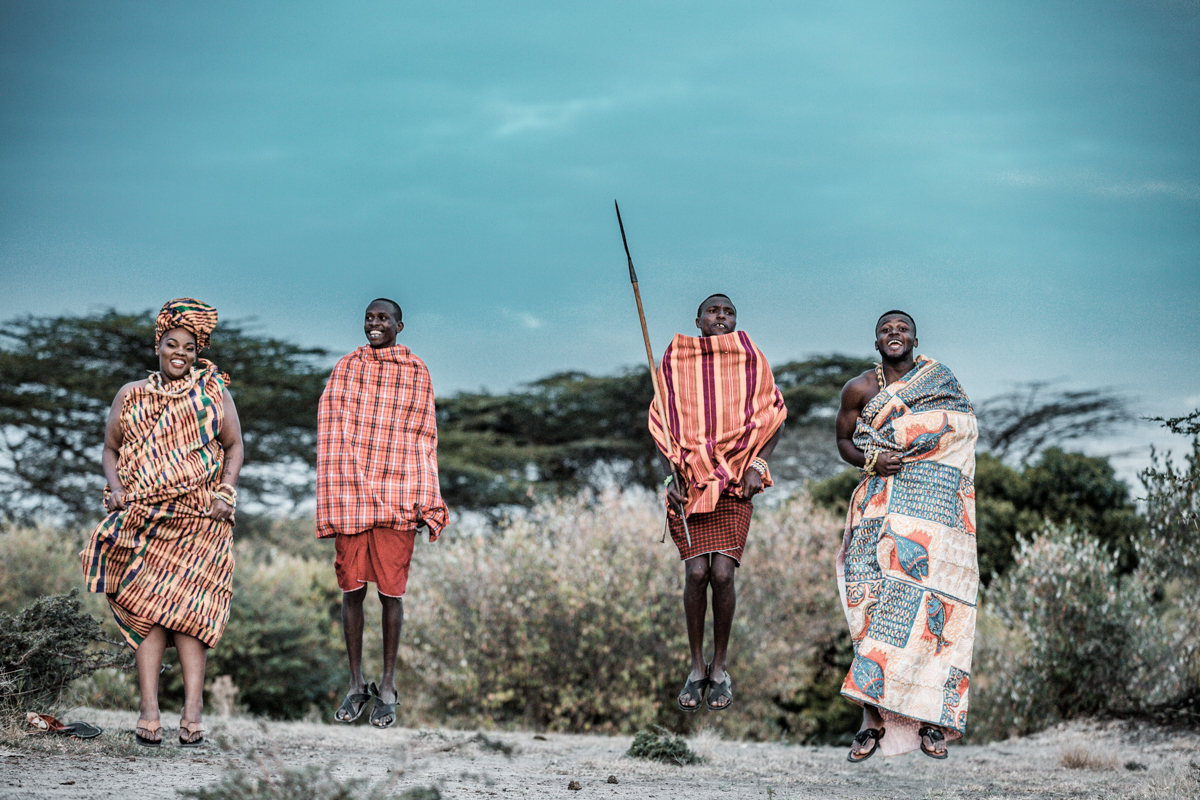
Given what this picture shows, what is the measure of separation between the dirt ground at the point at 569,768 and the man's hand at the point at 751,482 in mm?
1661

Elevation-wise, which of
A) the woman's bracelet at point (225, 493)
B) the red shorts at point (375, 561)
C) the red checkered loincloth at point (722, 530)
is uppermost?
the woman's bracelet at point (225, 493)

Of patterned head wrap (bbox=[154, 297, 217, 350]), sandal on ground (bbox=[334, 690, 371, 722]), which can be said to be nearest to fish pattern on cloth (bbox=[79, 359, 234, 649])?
patterned head wrap (bbox=[154, 297, 217, 350])

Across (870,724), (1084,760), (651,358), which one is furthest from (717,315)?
(1084,760)

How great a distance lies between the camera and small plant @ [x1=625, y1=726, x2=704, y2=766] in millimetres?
6504

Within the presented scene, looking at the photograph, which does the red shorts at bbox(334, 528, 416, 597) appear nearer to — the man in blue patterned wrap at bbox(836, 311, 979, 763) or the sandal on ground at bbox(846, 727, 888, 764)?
the man in blue patterned wrap at bbox(836, 311, 979, 763)

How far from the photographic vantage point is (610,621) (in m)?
11.2

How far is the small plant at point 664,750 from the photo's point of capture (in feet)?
21.3

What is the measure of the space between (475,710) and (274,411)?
11256mm

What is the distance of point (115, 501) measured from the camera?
5.78 meters

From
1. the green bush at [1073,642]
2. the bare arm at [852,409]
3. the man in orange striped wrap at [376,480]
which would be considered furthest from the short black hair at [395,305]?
the green bush at [1073,642]

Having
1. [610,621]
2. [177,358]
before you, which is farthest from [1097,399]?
[177,358]

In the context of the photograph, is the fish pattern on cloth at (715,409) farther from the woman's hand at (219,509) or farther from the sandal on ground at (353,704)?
the woman's hand at (219,509)

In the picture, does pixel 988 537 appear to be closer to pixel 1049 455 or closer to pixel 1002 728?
pixel 1049 455

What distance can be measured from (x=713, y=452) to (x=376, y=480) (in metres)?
2.12
